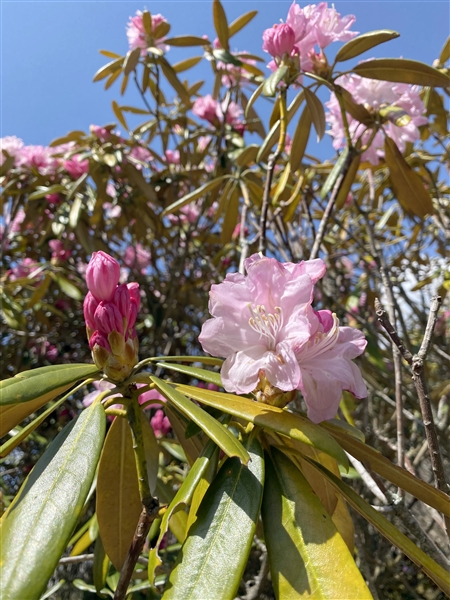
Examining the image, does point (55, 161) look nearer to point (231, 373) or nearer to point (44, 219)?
point (44, 219)

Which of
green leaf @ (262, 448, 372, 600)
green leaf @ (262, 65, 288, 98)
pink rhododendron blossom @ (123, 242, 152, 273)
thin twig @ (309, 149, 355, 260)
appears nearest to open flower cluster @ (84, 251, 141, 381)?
green leaf @ (262, 448, 372, 600)

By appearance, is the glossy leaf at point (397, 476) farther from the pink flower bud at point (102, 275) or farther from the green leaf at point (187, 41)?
the green leaf at point (187, 41)

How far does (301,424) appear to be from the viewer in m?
0.52

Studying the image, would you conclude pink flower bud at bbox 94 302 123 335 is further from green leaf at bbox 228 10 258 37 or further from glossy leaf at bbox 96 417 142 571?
green leaf at bbox 228 10 258 37

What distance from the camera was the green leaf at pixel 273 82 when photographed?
100 cm

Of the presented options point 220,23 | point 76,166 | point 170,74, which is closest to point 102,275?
point 220,23

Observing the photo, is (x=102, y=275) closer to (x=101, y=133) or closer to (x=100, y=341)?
(x=100, y=341)

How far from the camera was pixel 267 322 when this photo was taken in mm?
628

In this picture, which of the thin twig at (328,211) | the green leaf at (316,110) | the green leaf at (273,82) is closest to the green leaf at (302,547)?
the thin twig at (328,211)

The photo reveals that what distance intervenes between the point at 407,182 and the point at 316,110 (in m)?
0.33

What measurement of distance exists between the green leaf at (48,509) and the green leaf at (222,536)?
12 centimetres

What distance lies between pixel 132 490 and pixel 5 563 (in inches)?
11.6

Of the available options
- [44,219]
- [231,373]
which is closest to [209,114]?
[44,219]

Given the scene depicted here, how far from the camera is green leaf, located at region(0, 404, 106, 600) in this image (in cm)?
41
